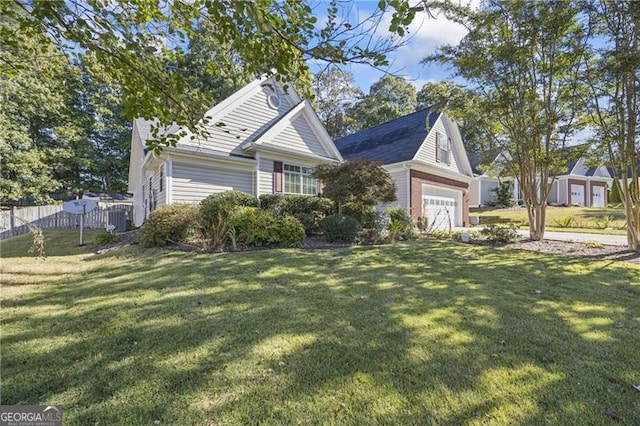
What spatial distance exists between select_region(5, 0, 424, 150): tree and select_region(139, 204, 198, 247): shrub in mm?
5221

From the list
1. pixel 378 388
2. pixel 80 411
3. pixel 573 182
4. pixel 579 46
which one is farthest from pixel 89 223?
pixel 573 182

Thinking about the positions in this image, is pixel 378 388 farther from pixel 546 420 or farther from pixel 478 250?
pixel 478 250

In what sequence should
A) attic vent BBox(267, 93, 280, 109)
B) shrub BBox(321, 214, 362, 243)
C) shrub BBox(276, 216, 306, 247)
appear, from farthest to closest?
attic vent BBox(267, 93, 280, 109), shrub BBox(321, 214, 362, 243), shrub BBox(276, 216, 306, 247)

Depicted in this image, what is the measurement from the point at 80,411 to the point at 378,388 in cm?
196

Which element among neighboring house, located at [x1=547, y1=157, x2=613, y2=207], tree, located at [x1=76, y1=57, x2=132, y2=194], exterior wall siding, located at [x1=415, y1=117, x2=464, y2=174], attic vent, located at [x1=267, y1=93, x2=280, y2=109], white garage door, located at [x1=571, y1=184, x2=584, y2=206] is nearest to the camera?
attic vent, located at [x1=267, y1=93, x2=280, y2=109]

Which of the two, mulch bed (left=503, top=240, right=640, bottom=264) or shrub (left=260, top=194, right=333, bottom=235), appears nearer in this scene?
mulch bed (left=503, top=240, right=640, bottom=264)

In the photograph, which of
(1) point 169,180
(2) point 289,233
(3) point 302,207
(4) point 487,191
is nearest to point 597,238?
(3) point 302,207

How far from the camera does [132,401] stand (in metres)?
1.97

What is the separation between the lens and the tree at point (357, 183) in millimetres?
9531

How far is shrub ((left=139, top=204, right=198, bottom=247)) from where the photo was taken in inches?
299

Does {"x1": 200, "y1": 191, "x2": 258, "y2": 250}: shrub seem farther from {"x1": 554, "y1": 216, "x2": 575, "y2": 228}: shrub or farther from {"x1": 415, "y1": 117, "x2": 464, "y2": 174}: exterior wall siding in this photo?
{"x1": 554, "y1": 216, "x2": 575, "y2": 228}: shrub

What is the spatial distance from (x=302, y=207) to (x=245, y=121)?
4.35 meters

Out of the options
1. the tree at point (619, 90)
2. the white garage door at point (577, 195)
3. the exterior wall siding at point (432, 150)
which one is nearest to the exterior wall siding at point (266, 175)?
the exterior wall siding at point (432, 150)

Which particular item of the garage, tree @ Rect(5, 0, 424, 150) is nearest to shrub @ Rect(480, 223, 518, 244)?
the garage
